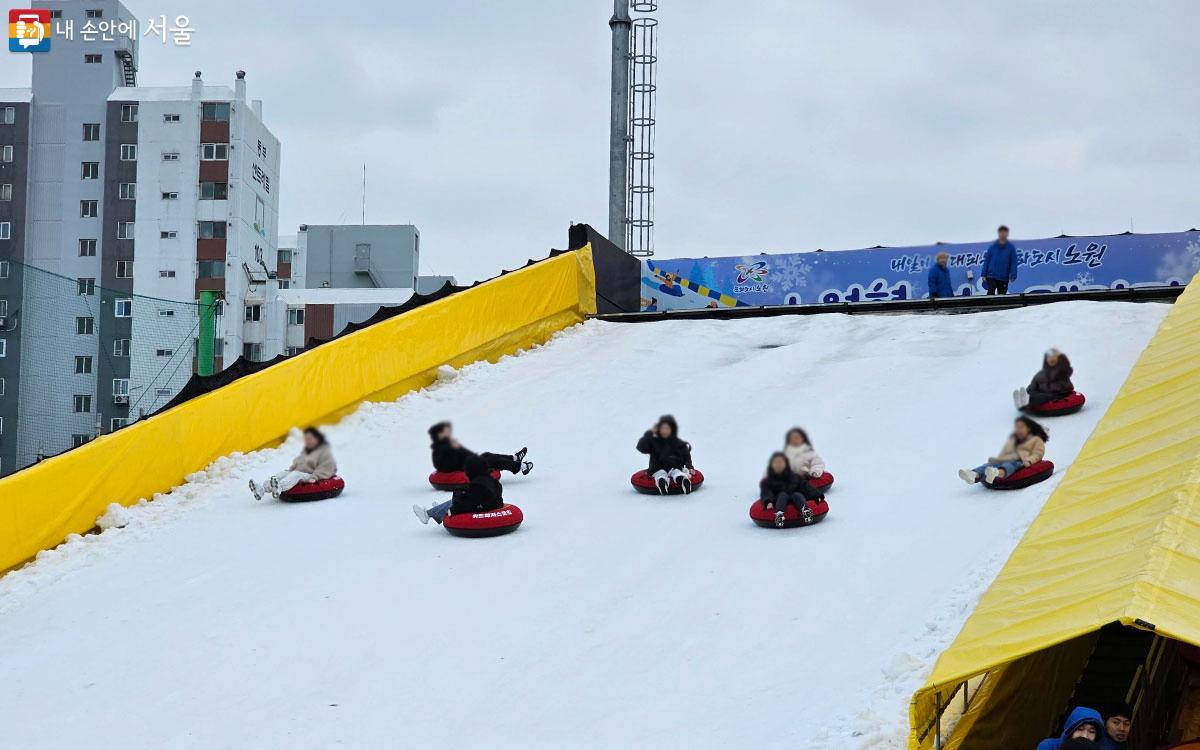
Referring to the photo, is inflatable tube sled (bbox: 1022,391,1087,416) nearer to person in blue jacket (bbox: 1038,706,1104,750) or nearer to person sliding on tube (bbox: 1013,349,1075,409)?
person sliding on tube (bbox: 1013,349,1075,409)

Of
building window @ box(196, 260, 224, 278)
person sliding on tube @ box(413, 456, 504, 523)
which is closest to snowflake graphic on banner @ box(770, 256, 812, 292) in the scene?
person sliding on tube @ box(413, 456, 504, 523)

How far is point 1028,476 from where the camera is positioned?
30.9 feet

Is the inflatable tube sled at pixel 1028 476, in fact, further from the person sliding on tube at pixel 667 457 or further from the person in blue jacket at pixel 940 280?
the person in blue jacket at pixel 940 280

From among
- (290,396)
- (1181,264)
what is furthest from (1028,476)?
(1181,264)

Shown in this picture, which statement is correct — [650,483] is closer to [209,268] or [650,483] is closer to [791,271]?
[791,271]

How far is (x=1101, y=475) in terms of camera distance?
7.66 m

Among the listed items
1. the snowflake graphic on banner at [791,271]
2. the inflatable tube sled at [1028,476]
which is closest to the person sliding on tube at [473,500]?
the inflatable tube sled at [1028,476]

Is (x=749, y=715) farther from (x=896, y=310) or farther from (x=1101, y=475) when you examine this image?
(x=896, y=310)

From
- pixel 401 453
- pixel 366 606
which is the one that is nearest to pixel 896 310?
pixel 401 453

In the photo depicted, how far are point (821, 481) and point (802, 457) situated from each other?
0.88 ft

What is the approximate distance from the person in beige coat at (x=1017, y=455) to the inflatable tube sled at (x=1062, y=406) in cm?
199

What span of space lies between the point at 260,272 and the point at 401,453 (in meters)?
32.5

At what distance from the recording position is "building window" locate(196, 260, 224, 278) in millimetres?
41031

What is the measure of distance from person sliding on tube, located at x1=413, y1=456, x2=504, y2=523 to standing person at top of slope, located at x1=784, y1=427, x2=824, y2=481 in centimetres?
237
